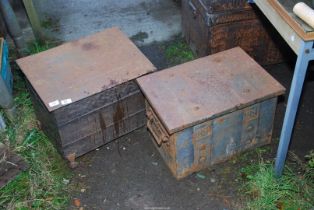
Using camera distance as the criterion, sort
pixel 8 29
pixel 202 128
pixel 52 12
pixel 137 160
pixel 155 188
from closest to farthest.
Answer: pixel 202 128 → pixel 155 188 → pixel 137 160 → pixel 8 29 → pixel 52 12

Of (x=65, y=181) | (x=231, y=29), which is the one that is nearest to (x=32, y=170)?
(x=65, y=181)

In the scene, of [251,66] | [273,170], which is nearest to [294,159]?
[273,170]

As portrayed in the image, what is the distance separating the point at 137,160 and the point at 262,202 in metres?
A: 1.24

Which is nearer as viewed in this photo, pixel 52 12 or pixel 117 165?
pixel 117 165

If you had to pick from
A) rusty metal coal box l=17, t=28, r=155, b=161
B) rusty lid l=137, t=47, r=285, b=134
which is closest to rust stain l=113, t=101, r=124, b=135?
rusty metal coal box l=17, t=28, r=155, b=161

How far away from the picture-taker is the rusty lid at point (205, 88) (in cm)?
354

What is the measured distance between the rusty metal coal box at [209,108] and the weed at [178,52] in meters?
1.15

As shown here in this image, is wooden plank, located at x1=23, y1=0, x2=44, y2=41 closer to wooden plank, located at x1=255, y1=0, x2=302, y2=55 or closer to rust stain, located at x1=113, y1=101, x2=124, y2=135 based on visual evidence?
rust stain, located at x1=113, y1=101, x2=124, y2=135

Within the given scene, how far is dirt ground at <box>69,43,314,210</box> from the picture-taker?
377cm

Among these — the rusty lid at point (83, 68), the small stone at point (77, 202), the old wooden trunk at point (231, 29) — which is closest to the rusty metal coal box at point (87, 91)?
the rusty lid at point (83, 68)

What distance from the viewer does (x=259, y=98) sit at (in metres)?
3.64

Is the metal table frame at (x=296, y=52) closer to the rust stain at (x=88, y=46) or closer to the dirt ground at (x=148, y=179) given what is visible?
the dirt ground at (x=148, y=179)

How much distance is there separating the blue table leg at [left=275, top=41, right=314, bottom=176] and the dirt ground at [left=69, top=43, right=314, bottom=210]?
50cm

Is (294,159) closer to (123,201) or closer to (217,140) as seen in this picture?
(217,140)
